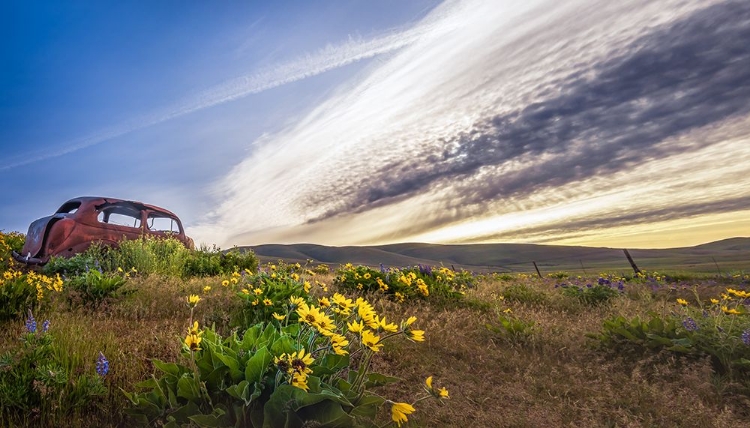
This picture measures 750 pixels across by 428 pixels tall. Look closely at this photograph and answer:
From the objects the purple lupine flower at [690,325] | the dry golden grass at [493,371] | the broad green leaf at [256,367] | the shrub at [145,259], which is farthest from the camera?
the shrub at [145,259]

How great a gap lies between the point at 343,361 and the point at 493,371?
8.01ft

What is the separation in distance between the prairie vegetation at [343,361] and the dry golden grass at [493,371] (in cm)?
2

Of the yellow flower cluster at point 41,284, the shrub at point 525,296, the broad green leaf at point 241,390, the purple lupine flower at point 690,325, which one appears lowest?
the shrub at point 525,296

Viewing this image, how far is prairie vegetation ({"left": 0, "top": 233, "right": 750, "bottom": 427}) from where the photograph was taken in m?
2.17

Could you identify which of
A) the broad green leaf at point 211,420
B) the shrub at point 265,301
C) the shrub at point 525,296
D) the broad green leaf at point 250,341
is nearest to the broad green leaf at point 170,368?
the broad green leaf at point 250,341

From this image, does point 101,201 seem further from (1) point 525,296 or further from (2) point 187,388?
(1) point 525,296

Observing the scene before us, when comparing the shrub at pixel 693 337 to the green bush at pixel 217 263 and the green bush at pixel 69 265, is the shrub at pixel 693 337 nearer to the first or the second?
the green bush at pixel 217 263

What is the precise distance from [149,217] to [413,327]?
9.92 m

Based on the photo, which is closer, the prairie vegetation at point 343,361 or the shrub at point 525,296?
the prairie vegetation at point 343,361

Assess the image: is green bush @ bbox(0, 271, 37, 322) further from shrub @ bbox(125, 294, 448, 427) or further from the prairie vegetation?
shrub @ bbox(125, 294, 448, 427)

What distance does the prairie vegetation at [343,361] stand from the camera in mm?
2172

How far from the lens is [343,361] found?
2.31 meters

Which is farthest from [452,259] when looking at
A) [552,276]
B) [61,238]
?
[61,238]

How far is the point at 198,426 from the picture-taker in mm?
2162
